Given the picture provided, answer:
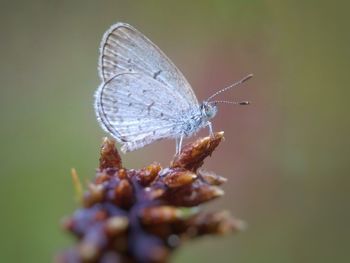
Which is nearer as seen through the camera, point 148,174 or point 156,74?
point 148,174

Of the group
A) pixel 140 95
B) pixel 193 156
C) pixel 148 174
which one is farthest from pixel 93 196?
pixel 140 95

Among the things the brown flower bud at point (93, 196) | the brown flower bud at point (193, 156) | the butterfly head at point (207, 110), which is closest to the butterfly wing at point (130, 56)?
the butterfly head at point (207, 110)

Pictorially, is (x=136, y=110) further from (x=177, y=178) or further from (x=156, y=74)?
(x=177, y=178)

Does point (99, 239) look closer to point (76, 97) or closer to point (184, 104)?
point (184, 104)

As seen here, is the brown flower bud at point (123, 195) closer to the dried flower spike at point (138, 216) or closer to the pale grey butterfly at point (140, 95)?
the dried flower spike at point (138, 216)

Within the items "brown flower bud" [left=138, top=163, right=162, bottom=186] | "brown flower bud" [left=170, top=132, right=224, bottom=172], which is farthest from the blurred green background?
"brown flower bud" [left=138, top=163, right=162, bottom=186]
